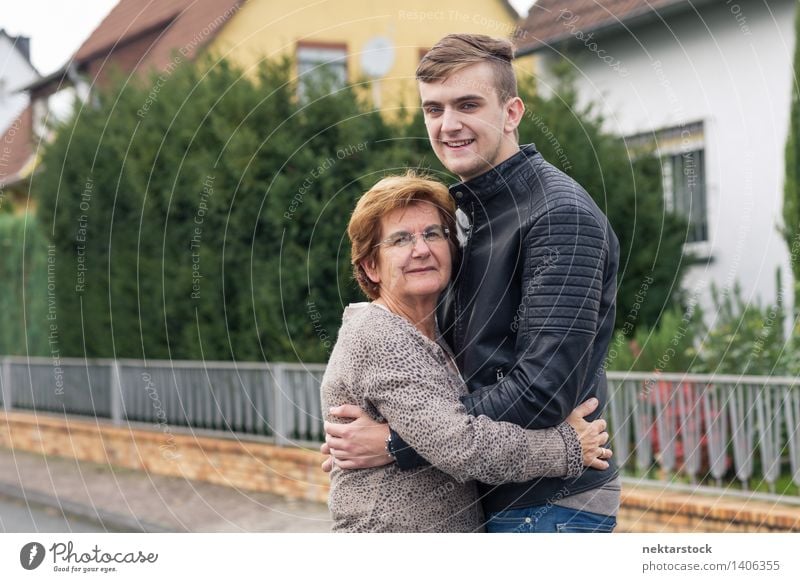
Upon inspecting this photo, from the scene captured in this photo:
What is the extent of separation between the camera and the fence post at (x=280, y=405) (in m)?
8.94

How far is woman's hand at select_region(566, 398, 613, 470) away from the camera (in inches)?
119

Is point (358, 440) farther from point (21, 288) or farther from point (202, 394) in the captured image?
point (21, 288)

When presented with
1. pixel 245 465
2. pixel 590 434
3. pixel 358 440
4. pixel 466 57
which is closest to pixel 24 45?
pixel 466 57

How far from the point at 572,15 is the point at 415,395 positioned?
5.58 metres

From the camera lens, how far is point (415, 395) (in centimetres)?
287

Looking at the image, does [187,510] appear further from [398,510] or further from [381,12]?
[398,510]

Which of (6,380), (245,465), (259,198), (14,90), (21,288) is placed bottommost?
(245,465)

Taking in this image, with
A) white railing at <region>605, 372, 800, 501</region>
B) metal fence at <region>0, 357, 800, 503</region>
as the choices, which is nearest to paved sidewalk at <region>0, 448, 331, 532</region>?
metal fence at <region>0, 357, 800, 503</region>

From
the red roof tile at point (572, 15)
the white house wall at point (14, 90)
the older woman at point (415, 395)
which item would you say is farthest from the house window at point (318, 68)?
the older woman at point (415, 395)

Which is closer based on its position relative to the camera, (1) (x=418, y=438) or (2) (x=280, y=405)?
(1) (x=418, y=438)

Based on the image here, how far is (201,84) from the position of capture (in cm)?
880

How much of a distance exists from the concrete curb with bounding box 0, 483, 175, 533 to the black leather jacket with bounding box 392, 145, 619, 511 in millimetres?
5135
